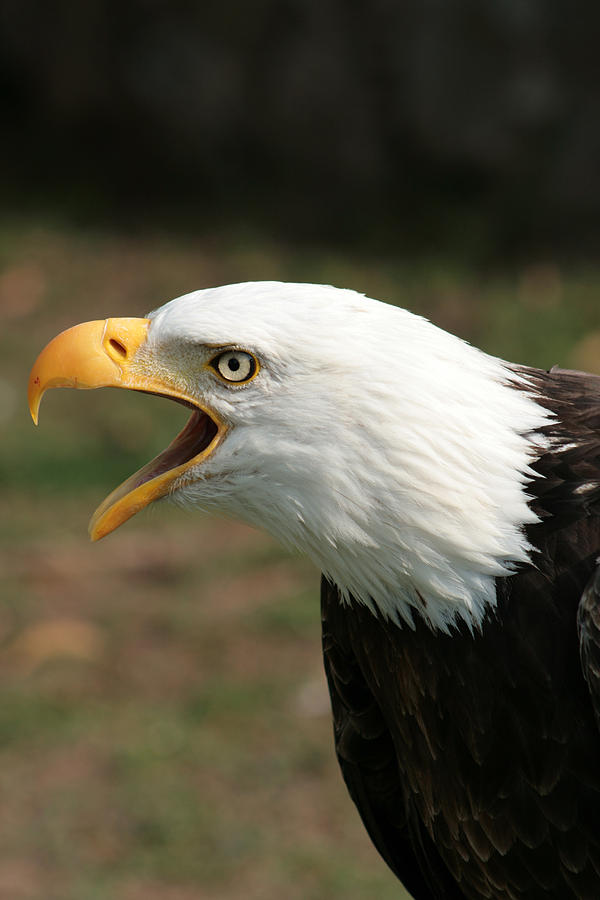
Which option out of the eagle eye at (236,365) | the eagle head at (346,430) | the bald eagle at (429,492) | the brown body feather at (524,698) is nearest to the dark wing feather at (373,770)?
the brown body feather at (524,698)

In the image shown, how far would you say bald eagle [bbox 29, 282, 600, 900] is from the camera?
7.29 feet

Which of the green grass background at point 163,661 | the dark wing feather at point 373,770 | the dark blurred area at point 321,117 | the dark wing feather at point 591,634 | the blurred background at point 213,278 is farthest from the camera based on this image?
the dark blurred area at point 321,117

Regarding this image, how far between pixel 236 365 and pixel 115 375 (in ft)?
0.75

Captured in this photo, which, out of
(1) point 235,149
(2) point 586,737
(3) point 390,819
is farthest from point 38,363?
(1) point 235,149

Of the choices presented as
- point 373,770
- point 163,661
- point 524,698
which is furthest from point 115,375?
point 163,661

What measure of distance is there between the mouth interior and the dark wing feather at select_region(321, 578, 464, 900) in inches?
17.7

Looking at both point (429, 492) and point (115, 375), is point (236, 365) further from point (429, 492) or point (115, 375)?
point (429, 492)

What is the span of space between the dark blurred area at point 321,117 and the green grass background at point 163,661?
0.55m

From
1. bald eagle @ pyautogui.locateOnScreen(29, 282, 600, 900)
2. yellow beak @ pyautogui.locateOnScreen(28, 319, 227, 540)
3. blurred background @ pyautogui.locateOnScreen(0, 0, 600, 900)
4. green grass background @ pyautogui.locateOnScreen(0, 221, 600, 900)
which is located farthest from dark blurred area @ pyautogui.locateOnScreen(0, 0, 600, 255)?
yellow beak @ pyautogui.locateOnScreen(28, 319, 227, 540)

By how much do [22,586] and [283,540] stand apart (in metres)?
3.68

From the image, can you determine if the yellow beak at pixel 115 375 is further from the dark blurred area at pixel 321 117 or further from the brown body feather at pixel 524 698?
the dark blurred area at pixel 321 117

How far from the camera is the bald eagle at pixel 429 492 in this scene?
222 cm

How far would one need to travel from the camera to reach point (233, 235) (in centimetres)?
859

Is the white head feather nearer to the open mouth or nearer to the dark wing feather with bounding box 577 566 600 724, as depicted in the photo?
the open mouth
